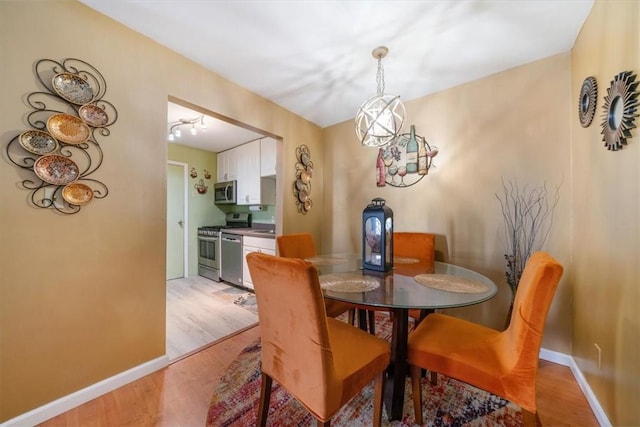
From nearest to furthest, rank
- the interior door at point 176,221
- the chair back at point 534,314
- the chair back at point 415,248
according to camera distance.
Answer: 1. the chair back at point 534,314
2. the chair back at point 415,248
3. the interior door at point 176,221

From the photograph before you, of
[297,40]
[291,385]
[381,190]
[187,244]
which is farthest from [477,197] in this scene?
[187,244]


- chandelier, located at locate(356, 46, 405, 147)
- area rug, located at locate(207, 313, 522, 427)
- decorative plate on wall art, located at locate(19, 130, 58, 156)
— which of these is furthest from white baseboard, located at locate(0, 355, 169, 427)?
chandelier, located at locate(356, 46, 405, 147)

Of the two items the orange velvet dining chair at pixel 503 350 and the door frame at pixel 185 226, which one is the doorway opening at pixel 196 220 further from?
the orange velvet dining chair at pixel 503 350

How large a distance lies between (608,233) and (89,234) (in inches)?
114

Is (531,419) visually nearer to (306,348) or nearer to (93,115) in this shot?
(306,348)

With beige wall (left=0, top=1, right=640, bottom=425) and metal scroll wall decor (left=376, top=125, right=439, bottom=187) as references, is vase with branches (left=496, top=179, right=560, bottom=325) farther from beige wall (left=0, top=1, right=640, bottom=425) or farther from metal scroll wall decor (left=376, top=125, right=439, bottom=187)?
metal scroll wall decor (left=376, top=125, right=439, bottom=187)

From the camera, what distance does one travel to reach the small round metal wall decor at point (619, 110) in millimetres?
1044

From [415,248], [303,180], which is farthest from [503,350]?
[303,180]

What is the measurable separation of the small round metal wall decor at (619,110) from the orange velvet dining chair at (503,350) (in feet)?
2.21

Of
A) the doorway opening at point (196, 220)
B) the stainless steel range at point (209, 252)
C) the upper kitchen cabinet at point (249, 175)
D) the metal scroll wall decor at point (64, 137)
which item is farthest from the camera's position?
the stainless steel range at point (209, 252)

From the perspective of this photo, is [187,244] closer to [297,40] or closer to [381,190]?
[381,190]

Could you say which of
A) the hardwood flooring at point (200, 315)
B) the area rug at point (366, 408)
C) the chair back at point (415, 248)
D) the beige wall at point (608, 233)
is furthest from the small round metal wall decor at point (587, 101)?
the hardwood flooring at point (200, 315)

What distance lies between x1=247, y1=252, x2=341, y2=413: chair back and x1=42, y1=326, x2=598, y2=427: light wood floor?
0.74 m

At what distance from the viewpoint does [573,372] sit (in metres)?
1.69
